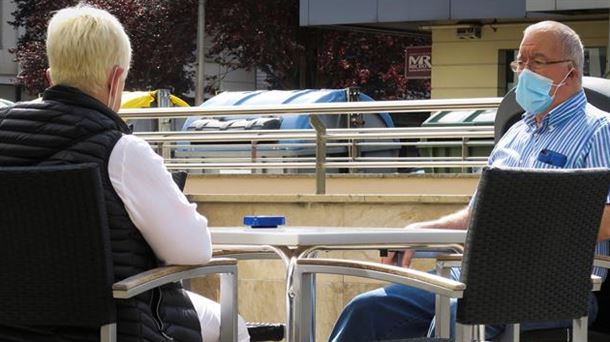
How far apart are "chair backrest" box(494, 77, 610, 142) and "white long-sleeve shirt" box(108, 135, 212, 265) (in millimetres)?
2461

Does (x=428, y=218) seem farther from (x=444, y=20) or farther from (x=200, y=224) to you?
(x=444, y=20)

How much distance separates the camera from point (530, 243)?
4324 millimetres

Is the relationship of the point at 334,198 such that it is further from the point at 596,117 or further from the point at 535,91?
the point at 596,117

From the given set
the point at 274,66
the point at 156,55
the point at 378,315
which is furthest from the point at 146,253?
the point at 156,55

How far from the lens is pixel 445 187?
11.9 meters

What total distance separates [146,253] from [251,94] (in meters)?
19.6

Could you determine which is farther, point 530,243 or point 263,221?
point 263,221

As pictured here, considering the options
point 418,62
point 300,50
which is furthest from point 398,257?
point 300,50

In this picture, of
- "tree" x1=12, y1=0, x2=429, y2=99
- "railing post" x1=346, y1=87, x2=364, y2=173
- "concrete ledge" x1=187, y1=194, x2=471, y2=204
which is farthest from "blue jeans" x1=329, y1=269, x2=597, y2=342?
"tree" x1=12, y1=0, x2=429, y2=99

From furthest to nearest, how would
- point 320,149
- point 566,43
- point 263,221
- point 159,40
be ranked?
1. point 159,40
2. point 320,149
3. point 566,43
4. point 263,221

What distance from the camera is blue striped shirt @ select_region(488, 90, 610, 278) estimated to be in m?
5.32

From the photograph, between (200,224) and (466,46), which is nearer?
(200,224)

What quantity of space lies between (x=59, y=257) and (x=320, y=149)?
5.55 meters

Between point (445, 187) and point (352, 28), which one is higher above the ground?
point (352, 28)
